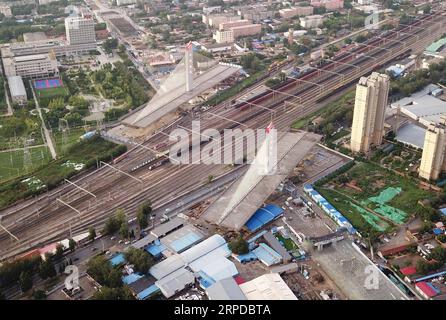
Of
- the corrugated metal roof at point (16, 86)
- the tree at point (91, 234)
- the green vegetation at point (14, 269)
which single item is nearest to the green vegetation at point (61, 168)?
the tree at point (91, 234)

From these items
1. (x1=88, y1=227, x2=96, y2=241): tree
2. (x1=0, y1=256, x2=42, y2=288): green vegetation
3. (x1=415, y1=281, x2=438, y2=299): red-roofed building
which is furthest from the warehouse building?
(x1=415, y1=281, x2=438, y2=299): red-roofed building

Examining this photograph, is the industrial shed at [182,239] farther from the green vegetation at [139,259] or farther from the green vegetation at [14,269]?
the green vegetation at [14,269]

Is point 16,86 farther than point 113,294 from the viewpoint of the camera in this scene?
Yes

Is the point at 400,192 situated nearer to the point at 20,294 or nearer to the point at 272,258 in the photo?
the point at 272,258

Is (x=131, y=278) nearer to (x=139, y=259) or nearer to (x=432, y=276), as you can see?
(x=139, y=259)

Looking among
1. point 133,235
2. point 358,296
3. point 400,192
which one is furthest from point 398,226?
point 133,235

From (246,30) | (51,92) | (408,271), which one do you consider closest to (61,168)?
(51,92)

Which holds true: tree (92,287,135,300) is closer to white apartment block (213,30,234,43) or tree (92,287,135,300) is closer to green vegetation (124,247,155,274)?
green vegetation (124,247,155,274)
